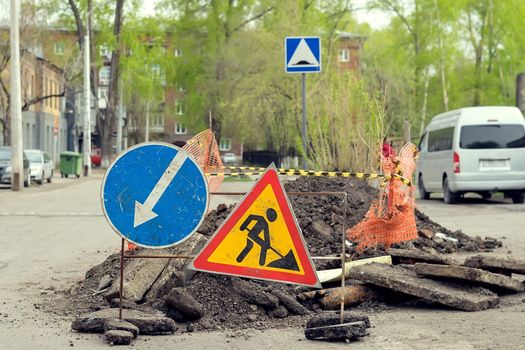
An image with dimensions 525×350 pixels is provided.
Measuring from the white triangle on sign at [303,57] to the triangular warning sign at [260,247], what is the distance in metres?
10.0

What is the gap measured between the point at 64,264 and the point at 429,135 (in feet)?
58.2

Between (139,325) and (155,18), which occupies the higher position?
(155,18)

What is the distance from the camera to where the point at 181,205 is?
7832 mm

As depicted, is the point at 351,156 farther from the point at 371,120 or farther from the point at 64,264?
the point at 64,264

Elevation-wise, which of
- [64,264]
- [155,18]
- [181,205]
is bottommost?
[64,264]

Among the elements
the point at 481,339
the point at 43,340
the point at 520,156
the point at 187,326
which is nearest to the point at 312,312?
the point at 187,326

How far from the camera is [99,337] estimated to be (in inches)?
296

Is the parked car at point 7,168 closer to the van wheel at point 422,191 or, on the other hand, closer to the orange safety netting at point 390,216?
the van wheel at point 422,191

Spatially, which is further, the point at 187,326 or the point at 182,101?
the point at 182,101

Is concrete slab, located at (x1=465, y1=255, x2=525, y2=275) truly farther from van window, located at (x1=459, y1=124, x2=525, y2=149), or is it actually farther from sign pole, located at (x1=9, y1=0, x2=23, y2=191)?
sign pole, located at (x1=9, y1=0, x2=23, y2=191)

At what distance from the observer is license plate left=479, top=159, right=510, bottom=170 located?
2525 cm

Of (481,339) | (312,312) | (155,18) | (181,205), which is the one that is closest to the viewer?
(481,339)

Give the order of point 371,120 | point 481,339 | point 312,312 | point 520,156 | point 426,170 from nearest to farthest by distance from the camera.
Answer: point 481,339 → point 312,312 → point 371,120 → point 520,156 → point 426,170

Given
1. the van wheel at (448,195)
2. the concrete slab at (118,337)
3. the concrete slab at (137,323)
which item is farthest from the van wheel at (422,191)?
the concrete slab at (118,337)
